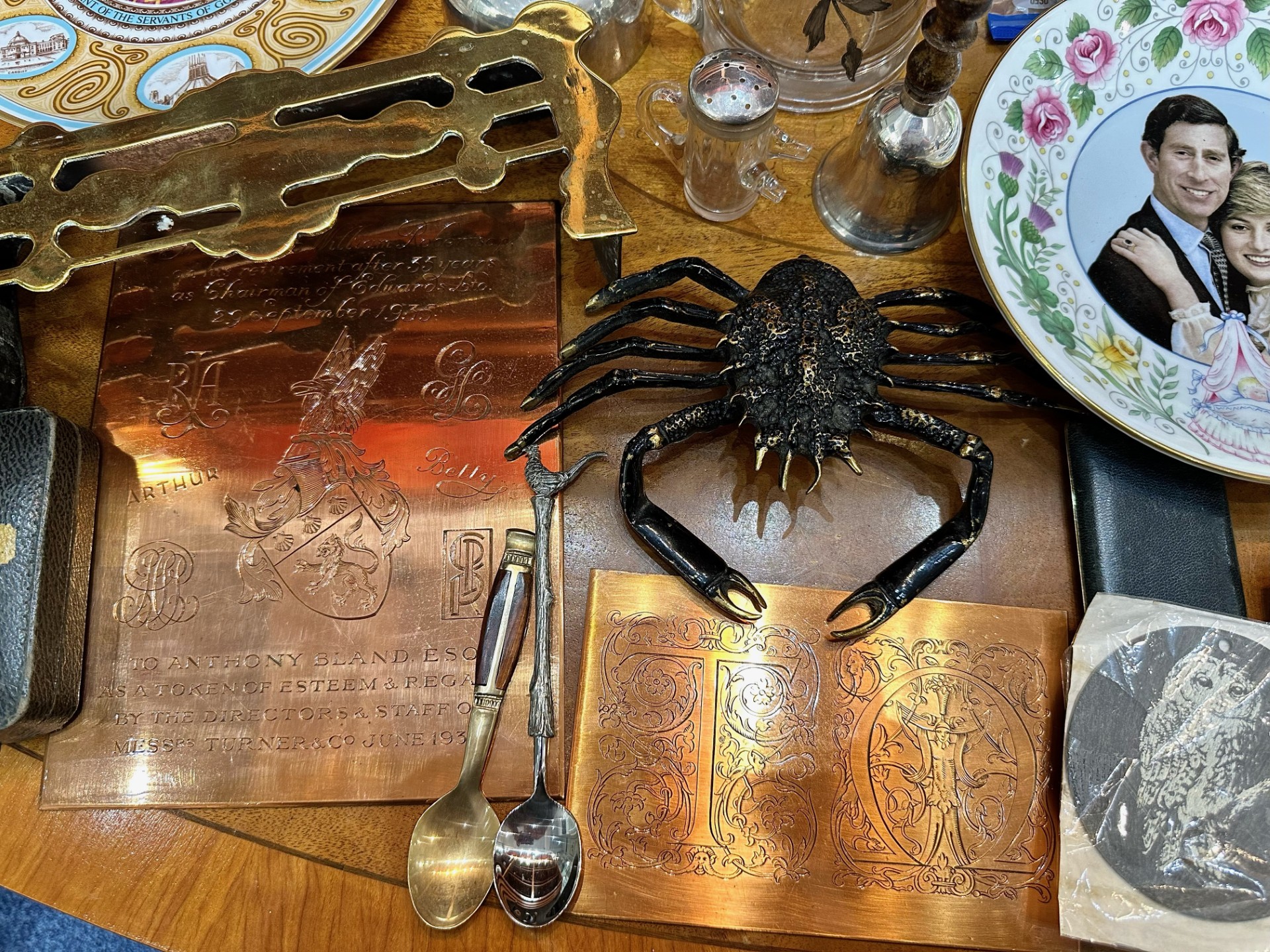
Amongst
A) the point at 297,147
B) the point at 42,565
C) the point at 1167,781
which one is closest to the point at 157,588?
the point at 42,565

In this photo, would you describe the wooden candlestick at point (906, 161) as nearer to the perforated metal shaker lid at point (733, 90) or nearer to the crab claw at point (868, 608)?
the perforated metal shaker lid at point (733, 90)

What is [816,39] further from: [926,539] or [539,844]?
[539,844]

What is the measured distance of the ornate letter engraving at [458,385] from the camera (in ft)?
2.60

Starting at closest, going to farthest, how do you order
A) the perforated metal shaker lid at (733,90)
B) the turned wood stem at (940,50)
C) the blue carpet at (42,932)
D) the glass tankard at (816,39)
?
the turned wood stem at (940,50)
the perforated metal shaker lid at (733,90)
the glass tankard at (816,39)
the blue carpet at (42,932)

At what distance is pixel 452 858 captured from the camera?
0.66 m

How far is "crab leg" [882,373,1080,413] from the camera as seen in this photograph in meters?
0.76

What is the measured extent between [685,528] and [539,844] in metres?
0.30

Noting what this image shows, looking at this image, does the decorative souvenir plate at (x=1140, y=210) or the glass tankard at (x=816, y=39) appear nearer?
the decorative souvenir plate at (x=1140, y=210)

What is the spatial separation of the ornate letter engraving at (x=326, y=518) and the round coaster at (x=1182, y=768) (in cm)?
64

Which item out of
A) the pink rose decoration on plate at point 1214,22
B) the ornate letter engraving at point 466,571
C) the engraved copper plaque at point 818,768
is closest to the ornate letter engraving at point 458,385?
the ornate letter engraving at point 466,571

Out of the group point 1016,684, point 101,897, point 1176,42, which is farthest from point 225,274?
point 1176,42

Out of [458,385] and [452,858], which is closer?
[452,858]

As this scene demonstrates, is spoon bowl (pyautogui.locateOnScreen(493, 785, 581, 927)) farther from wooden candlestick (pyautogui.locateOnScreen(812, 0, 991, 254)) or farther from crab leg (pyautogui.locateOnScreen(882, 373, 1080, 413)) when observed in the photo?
wooden candlestick (pyautogui.locateOnScreen(812, 0, 991, 254))

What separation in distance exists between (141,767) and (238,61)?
0.73 metres
